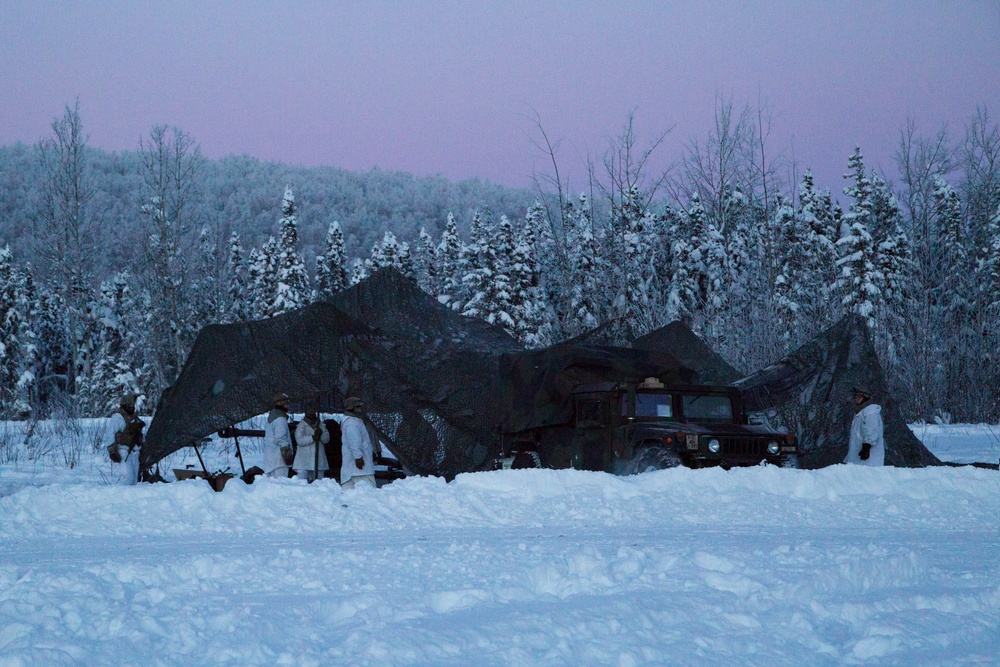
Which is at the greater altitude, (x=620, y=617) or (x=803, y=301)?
(x=803, y=301)

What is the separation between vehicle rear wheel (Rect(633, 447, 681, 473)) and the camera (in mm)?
11273

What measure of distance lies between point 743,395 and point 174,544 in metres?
8.06

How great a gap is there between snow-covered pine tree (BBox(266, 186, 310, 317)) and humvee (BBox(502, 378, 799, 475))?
1538 inches

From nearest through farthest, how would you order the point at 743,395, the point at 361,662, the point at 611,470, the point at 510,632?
1. the point at 361,662
2. the point at 510,632
3. the point at 611,470
4. the point at 743,395

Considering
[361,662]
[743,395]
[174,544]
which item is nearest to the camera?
[361,662]

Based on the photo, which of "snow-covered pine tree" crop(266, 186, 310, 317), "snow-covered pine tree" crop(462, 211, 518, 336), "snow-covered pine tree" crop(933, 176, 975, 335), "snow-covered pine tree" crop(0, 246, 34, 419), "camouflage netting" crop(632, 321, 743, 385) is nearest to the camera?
"camouflage netting" crop(632, 321, 743, 385)

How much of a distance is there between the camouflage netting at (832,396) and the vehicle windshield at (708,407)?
172 cm

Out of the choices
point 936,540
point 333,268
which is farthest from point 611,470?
point 333,268

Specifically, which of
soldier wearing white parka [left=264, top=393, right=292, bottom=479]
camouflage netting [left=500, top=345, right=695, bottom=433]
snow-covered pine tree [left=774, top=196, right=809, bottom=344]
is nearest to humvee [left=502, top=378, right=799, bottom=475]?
camouflage netting [left=500, top=345, right=695, bottom=433]

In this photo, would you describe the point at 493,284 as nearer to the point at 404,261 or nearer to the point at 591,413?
the point at 404,261

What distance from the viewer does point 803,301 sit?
134ft

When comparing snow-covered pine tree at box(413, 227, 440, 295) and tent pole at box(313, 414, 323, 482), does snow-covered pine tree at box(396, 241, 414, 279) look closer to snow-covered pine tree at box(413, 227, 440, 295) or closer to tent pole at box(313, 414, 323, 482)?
snow-covered pine tree at box(413, 227, 440, 295)

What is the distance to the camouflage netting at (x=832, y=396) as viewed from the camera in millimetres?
13984

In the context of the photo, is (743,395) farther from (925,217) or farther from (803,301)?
(803,301)
